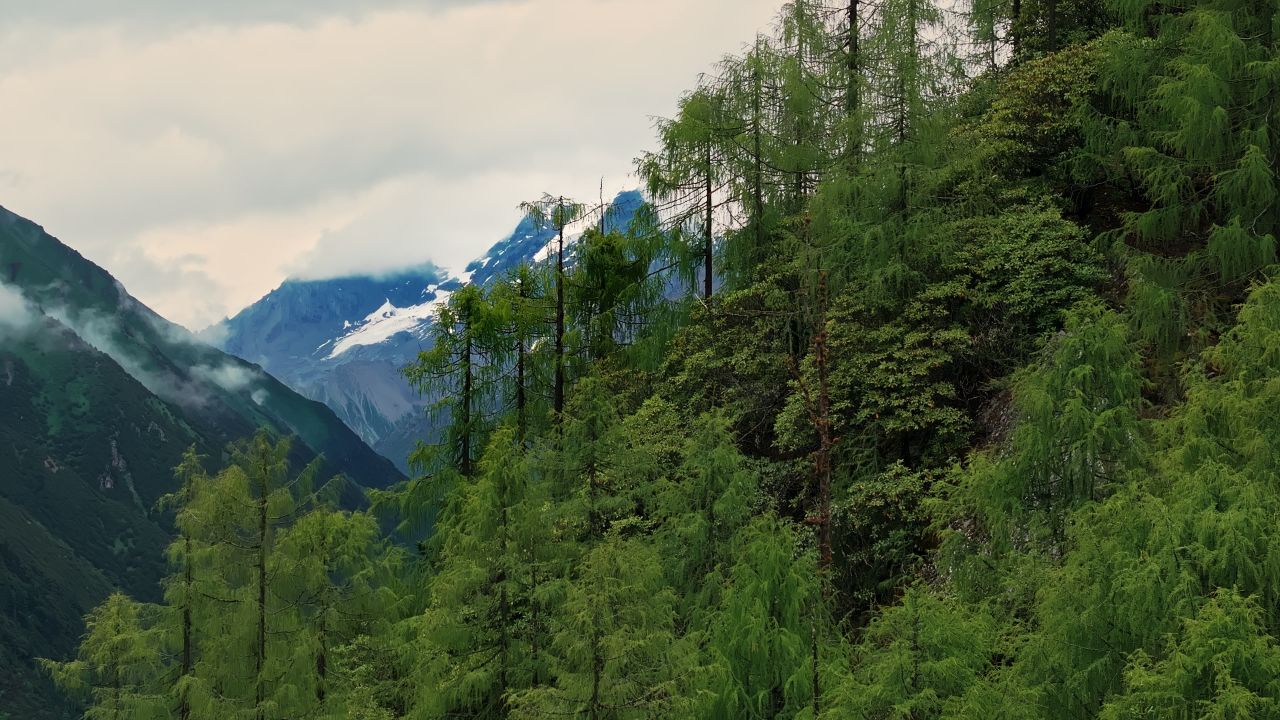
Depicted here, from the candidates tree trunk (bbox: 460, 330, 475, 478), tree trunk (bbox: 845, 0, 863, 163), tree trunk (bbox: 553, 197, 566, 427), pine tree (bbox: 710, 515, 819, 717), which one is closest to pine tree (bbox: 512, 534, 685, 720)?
pine tree (bbox: 710, 515, 819, 717)

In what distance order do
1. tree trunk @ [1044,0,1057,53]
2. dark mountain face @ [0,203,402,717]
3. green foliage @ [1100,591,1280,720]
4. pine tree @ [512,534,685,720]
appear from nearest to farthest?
green foliage @ [1100,591,1280,720] < pine tree @ [512,534,685,720] < tree trunk @ [1044,0,1057,53] < dark mountain face @ [0,203,402,717]

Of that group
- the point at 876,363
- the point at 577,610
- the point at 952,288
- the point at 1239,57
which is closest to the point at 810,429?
the point at 876,363

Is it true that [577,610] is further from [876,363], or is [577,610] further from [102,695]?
[102,695]

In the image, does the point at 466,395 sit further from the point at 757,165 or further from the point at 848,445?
the point at 848,445

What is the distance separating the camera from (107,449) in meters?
179

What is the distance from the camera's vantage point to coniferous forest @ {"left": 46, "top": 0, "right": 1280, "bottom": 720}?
35.3 feet

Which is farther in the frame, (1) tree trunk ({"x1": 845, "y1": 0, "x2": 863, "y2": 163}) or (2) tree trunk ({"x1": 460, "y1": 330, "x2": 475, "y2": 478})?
(2) tree trunk ({"x1": 460, "y1": 330, "x2": 475, "y2": 478})

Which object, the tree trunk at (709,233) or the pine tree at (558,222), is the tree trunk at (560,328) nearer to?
the pine tree at (558,222)

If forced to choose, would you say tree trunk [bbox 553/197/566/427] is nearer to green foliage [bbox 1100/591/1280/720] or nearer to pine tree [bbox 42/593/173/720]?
pine tree [bbox 42/593/173/720]

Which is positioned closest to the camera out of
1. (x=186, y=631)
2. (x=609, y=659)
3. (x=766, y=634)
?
(x=609, y=659)

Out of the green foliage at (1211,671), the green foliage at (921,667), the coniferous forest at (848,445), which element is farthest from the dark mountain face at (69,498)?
the green foliage at (1211,671)

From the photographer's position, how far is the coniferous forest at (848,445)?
1077 centimetres

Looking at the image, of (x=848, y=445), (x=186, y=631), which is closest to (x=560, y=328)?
(x=848, y=445)

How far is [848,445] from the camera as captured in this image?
19328 millimetres
